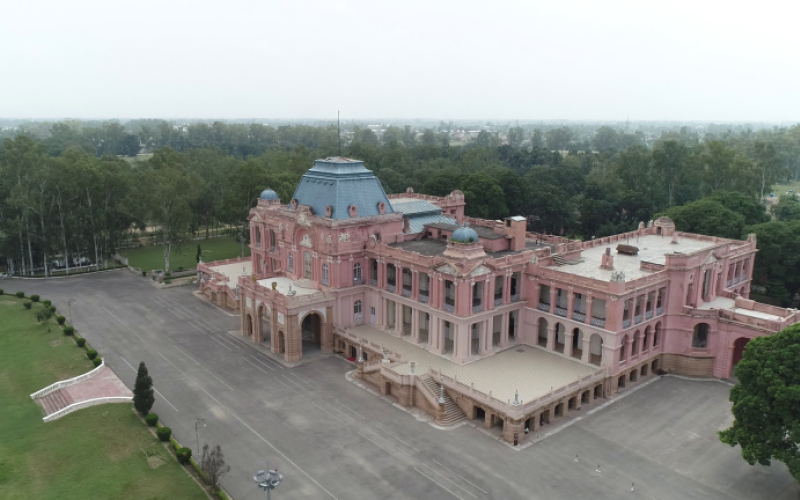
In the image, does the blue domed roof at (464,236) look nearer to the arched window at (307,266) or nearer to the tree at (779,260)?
the arched window at (307,266)

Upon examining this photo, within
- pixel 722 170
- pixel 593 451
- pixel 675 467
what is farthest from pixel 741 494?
pixel 722 170

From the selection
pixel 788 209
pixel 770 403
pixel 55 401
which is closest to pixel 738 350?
pixel 770 403

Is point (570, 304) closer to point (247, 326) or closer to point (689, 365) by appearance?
point (689, 365)

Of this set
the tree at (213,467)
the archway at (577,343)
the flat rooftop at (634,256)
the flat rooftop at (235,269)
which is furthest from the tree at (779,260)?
the flat rooftop at (235,269)

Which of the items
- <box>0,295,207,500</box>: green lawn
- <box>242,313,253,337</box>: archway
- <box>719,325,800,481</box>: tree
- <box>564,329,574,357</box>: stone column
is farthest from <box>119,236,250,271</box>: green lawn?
<box>719,325,800,481</box>: tree

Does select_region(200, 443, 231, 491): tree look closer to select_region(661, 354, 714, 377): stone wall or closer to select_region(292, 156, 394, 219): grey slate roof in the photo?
select_region(292, 156, 394, 219): grey slate roof

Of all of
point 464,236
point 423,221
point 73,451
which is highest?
point 464,236

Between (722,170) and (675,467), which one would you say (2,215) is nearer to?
(675,467)
